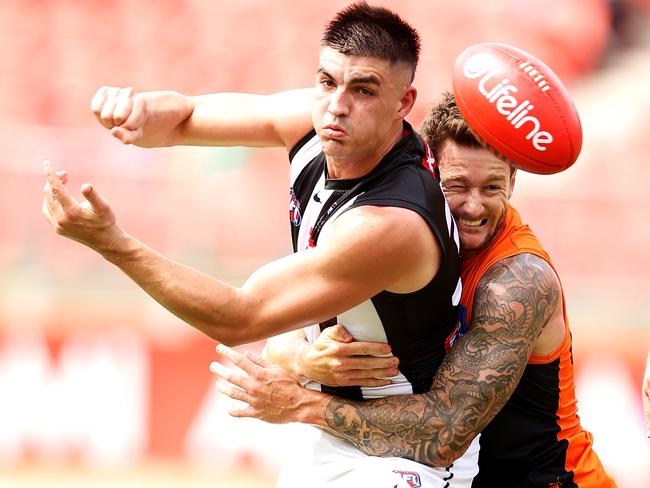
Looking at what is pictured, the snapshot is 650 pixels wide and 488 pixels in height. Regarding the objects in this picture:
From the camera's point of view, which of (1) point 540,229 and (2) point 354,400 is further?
(1) point 540,229

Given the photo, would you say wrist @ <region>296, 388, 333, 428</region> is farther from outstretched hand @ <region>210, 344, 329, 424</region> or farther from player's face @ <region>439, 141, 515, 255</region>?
player's face @ <region>439, 141, 515, 255</region>

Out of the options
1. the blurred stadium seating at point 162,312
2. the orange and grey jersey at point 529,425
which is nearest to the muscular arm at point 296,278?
the orange and grey jersey at point 529,425

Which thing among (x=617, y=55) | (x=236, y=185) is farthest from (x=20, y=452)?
(x=617, y=55)

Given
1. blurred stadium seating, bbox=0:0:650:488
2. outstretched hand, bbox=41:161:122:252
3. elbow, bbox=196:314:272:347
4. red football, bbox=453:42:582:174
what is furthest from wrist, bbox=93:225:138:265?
blurred stadium seating, bbox=0:0:650:488

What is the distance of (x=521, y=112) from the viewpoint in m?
4.17

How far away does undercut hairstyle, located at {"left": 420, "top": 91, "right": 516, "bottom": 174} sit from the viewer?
4.52m

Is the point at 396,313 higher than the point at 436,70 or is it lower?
lower

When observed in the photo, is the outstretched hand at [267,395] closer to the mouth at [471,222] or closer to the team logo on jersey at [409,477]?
the team logo on jersey at [409,477]

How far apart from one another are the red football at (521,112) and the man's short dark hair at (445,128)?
211 millimetres

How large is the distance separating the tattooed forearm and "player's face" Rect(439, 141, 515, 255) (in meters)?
0.25

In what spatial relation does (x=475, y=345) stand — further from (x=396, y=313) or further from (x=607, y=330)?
(x=607, y=330)

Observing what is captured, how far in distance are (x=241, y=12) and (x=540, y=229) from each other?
4457 millimetres

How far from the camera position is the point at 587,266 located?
9.00 meters

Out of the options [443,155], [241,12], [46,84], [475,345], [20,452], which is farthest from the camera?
[241,12]
